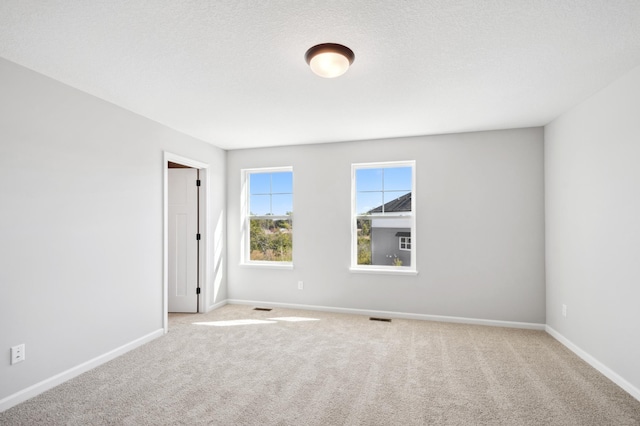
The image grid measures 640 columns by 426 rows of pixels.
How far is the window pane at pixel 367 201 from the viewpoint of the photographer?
4.72 m

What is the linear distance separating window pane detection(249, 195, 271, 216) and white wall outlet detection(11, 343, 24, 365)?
324cm

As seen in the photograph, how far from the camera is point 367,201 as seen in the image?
4750 millimetres

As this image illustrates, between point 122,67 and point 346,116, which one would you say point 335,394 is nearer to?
point 346,116

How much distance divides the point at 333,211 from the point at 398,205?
95 cm

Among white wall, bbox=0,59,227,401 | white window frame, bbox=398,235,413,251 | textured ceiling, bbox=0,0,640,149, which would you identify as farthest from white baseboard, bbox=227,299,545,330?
textured ceiling, bbox=0,0,640,149

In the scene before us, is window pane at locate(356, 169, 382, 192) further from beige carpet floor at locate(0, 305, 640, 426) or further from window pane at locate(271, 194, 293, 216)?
beige carpet floor at locate(0, 305, 640, 426)

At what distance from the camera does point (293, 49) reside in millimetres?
2189

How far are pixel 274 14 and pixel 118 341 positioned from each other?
332 cm

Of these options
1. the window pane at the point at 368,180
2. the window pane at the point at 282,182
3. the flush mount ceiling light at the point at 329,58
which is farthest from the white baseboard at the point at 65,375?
the window pane at the point at 368,180

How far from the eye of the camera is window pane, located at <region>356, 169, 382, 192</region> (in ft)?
15.5

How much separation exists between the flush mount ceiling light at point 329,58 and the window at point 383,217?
8.28 feet

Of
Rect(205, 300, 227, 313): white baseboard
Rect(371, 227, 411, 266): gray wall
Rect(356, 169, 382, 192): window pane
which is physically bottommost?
Rect(205, 300, 227, 313): white baseboard

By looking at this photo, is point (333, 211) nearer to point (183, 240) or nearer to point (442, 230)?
point (442, 230)

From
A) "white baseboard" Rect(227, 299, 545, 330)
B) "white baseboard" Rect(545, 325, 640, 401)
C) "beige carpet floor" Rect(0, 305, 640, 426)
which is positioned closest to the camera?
"beige carpet floor" Rect(0, 305, 640, 426)
